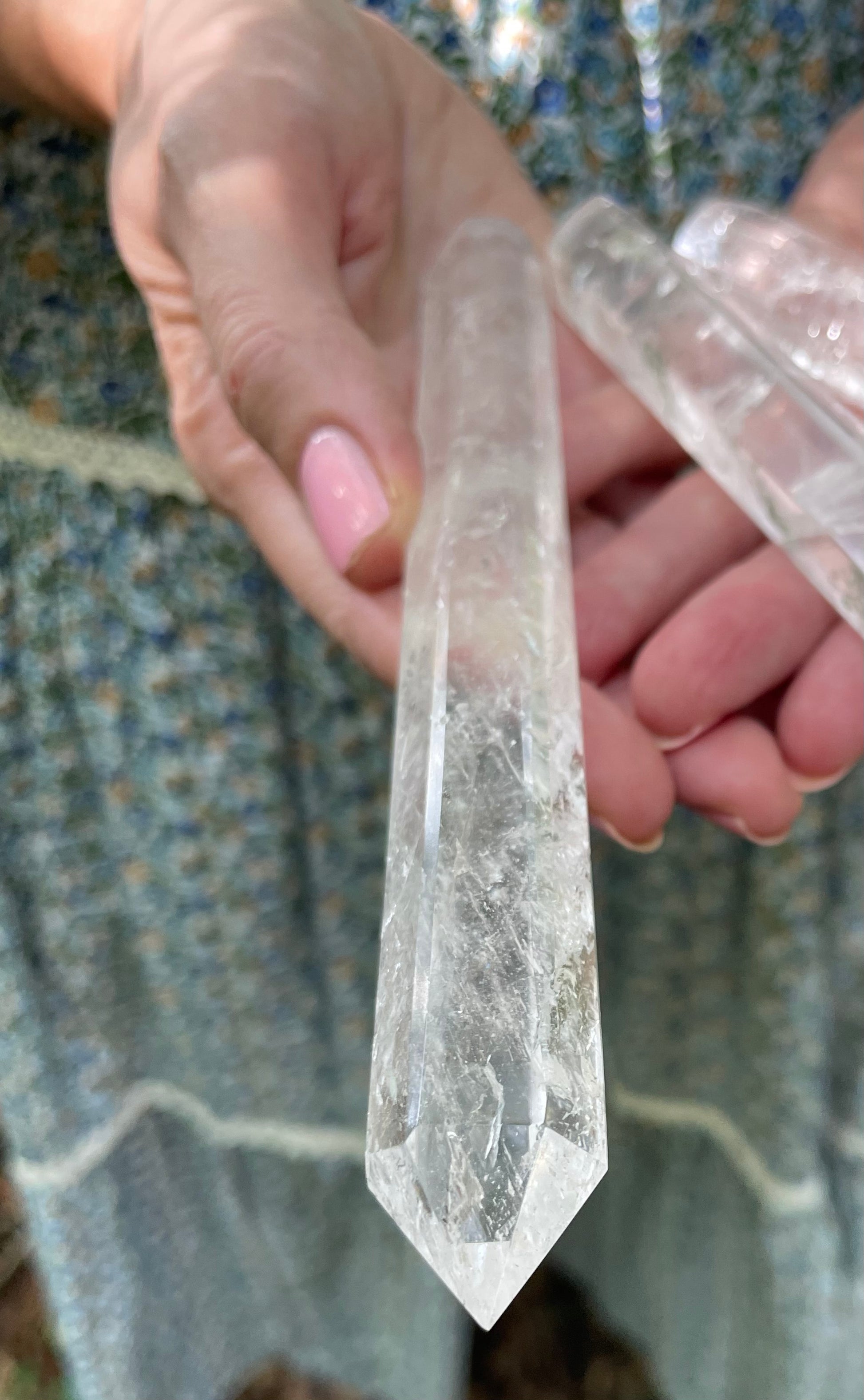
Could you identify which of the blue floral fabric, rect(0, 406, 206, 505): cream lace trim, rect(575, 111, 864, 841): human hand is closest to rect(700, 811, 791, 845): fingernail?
rect(575, 111, 864, 841): human hand

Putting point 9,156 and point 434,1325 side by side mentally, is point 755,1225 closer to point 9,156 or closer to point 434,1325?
point 434,1325

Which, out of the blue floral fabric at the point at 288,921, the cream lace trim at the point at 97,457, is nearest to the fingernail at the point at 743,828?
the blue floral fabric at the point at 288,921

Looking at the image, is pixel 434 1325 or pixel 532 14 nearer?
pixel 532 14

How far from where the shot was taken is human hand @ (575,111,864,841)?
Result: 37 cm

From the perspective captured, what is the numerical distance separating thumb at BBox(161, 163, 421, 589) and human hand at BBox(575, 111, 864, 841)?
0.12 metres

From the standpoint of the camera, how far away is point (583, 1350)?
80 cm

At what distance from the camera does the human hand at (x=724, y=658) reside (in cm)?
37

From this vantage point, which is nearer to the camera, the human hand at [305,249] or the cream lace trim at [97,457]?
the human hand at [305,249]

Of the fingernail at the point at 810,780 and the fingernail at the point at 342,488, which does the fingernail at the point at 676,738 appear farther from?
the fingernail at the point at 342,488

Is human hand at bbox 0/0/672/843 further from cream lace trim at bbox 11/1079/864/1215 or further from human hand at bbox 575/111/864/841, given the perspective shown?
cream lace trim at bbox 11/1079/864/1215

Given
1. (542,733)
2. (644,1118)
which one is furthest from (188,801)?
(644,1118)

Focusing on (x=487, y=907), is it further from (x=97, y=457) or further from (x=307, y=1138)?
(x=307, y=1138)

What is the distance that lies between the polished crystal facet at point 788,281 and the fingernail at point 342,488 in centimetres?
24

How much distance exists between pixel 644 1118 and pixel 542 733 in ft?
1.66
